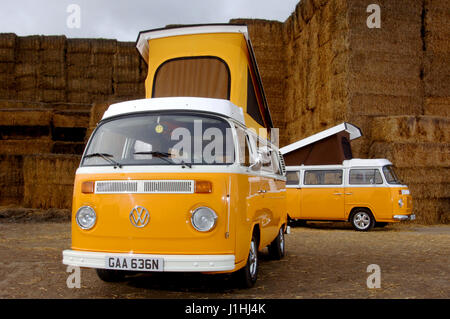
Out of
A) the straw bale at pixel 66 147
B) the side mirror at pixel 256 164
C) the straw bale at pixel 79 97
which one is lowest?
the side mirror at pixel 256 164

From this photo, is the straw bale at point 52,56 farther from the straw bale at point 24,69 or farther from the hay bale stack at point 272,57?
the hay bale stack at point 272,57

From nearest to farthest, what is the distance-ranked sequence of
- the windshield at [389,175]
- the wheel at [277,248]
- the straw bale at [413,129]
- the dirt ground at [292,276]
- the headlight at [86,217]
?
the headlight at [86,217], the dirt ground at [292,276], the wheel at [277,248], the windshield at [389,175], the straw bale at [413,129]

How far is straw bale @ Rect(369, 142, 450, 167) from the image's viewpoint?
1508 centimetres

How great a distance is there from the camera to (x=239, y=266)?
524 centimetres

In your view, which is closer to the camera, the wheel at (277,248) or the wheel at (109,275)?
the wheel at (109,275)

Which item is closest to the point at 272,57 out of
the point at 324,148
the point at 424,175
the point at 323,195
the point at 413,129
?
the point at 413,129

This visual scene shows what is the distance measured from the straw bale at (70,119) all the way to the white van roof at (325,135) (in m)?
9.79

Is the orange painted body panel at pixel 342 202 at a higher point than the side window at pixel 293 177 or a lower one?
lower

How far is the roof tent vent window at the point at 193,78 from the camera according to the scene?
7366 mm

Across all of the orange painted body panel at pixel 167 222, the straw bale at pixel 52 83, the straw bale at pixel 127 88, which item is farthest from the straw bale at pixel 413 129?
the straw bale at pixel 52 83

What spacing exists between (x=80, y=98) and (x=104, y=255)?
20529 millimetres

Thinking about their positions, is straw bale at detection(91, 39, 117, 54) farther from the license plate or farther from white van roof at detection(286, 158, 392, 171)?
the license plate

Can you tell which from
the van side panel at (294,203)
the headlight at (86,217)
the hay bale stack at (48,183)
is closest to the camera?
the headlight at (86,217)
